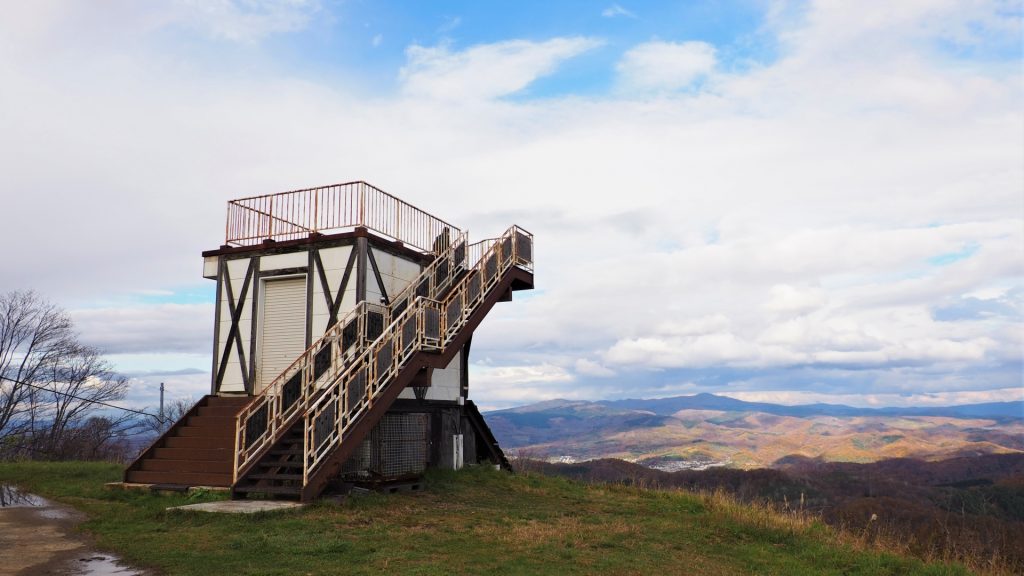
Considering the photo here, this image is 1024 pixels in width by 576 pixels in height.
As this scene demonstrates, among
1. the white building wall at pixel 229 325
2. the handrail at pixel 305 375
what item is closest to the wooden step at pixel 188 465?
the handrail at pixel 305 375

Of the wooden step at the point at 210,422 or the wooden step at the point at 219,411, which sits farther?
the wooden step at the point at 219,411

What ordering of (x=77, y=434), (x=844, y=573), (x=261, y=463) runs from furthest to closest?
1. (x=77, y=434)
2. (x=261, y=463)
3. (x=844, y=573)

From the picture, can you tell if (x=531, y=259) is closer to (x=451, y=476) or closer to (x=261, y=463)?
(x=451, y=476)

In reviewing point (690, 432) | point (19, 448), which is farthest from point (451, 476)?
point (690, 432)

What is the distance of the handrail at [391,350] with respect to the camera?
47.1 ft

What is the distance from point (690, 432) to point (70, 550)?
199 meters

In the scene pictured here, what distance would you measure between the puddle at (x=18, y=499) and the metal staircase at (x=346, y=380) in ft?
12.8

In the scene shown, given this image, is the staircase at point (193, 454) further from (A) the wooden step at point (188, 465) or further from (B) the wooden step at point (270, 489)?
(B) the wooden step at point (270, 489)

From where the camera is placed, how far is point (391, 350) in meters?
16.1

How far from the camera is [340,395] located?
14.7 metres

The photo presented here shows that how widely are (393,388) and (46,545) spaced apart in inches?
276

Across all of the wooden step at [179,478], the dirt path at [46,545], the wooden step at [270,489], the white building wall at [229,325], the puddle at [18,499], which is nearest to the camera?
the dirt path at [46,545]

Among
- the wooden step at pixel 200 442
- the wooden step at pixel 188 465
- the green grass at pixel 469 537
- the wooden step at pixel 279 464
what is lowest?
the green grass at pixel 469 537

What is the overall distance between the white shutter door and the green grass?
4.43m
